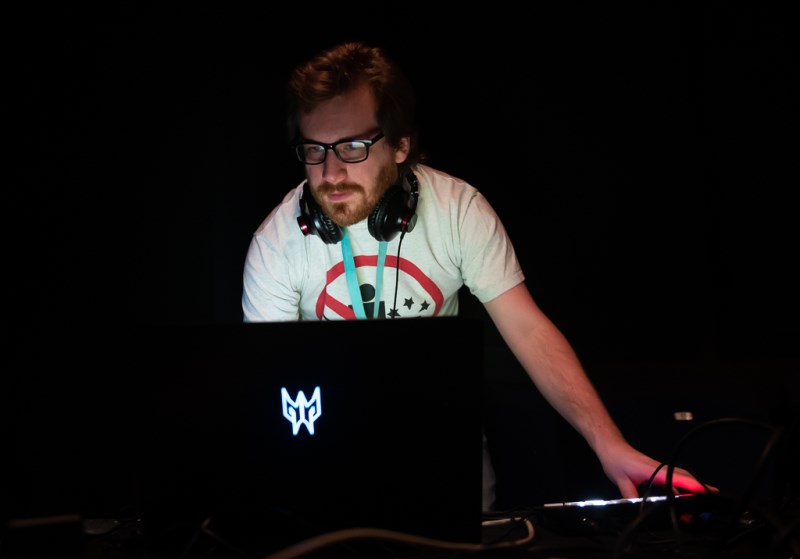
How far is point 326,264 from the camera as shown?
6.77 ft

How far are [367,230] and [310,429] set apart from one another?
1.25 metres

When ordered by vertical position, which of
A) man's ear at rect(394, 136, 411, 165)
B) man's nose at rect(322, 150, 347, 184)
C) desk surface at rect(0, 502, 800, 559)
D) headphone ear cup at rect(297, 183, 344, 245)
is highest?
man's ear at rect(394, 136, 411, 165)

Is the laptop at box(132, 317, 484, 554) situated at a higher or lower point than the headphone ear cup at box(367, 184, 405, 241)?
lower

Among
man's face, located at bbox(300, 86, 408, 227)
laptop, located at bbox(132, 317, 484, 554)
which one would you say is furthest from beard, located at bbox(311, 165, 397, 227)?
laptop, located at bbox(132, 317, 484, 554)

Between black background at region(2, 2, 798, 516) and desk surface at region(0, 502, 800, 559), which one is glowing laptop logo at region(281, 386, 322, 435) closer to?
desk surface at region(0, 502, 800, 559)

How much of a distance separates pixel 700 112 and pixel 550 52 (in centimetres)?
78

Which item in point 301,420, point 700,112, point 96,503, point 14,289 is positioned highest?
point 700,112

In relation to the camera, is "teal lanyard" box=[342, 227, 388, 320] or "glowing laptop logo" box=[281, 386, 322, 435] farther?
"teal lanyard" box=[342, 227, 388, 320]

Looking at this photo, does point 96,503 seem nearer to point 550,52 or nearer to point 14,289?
A: point 14,289

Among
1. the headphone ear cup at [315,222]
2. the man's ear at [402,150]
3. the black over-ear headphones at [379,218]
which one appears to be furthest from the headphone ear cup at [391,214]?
the man's ear at [402,150]

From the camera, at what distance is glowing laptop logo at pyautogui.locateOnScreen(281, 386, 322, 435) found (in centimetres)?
87

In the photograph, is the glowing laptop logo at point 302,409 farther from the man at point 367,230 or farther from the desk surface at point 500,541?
the man at point 367,230

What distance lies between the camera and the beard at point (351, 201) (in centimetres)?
200

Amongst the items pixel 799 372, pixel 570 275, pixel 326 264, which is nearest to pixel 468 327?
pixel 326 264
